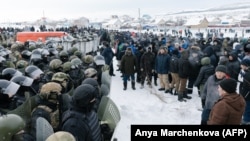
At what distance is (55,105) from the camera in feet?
14.3

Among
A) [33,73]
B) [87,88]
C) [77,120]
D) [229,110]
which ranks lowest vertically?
[229,110]

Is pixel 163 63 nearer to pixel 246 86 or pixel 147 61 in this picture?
pixel 147 61

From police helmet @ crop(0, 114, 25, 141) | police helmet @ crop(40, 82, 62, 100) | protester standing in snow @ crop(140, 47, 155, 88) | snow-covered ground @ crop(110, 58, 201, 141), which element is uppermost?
police helmet @ crop(40, 82, 62, 100)

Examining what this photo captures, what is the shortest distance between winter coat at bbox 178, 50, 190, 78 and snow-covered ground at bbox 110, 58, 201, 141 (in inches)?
34.7

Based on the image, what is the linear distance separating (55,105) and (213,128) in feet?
7.17

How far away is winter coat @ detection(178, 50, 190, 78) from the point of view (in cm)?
990

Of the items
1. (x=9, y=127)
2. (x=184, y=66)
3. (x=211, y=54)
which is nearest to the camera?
(x=9, y=127)

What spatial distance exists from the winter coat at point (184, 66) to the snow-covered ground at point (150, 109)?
0.88 metres

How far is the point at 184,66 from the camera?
32.6ft

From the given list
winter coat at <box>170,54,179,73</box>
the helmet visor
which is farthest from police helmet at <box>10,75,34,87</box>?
winter coat at <box>170,54,179,73</box>

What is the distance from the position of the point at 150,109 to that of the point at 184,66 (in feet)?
6.22

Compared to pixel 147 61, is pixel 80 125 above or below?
above

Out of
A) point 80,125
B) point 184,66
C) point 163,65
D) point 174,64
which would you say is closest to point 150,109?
point 184,66

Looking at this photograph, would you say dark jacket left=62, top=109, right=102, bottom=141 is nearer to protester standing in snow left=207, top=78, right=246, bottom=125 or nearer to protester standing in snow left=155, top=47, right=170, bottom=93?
protester standing in snow left=207, top=78, right=246, bottom=125
